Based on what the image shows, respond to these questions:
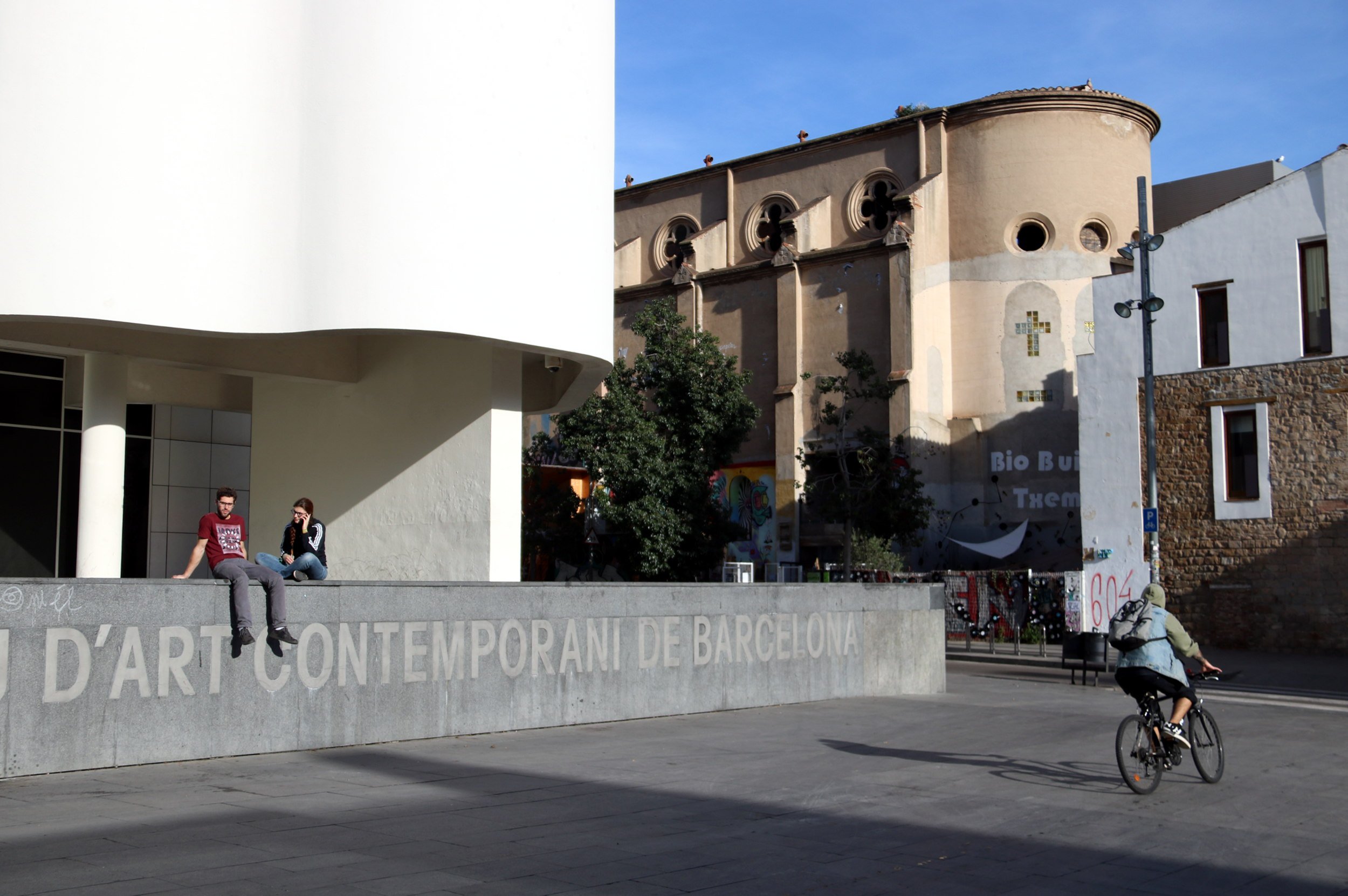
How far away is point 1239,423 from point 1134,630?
69.4 ft

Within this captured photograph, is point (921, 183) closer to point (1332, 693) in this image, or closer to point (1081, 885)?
point (1332, 693)

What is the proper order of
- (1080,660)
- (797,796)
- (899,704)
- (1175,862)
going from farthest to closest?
(1080,660) → (899,704) → (797,796) → (1175,862)

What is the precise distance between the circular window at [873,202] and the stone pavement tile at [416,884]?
1575 inches

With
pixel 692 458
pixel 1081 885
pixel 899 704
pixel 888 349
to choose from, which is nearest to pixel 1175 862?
pixel 1081 885

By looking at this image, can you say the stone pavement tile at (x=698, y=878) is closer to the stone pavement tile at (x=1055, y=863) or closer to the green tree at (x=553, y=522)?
the stone pavement tile at (x=1055, y=863)

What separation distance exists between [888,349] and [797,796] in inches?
1320

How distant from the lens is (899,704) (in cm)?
1664

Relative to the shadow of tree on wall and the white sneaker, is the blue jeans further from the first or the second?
the shadow of tree on wall

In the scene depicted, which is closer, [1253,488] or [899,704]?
[899,704]

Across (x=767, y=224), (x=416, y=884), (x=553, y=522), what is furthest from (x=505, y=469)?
(x=767, y=224)

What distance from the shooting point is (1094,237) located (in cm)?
4119

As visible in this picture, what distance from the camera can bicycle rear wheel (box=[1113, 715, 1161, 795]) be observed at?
9578 mm

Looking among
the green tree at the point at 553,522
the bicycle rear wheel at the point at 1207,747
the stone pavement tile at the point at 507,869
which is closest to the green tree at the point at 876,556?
the green tree at the point at 553,522

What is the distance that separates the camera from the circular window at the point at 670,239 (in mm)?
50688
